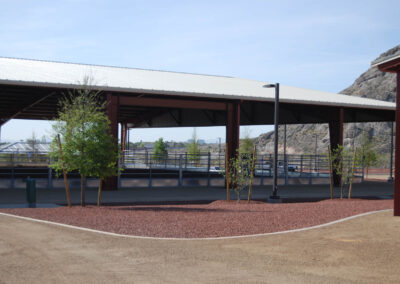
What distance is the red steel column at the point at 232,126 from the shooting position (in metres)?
25.6

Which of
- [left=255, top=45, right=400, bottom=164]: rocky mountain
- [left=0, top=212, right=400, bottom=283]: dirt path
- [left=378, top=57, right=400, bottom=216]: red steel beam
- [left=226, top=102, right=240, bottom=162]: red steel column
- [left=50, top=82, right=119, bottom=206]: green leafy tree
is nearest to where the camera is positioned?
[left=0, top=212, right=400, bottom=283]: dirt path

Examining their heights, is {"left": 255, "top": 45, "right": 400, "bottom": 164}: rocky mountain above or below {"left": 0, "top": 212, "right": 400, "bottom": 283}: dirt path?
above

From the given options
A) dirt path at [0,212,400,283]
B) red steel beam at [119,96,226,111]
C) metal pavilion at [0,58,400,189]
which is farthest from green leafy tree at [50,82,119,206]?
red steel beam at [119,96,226,111]

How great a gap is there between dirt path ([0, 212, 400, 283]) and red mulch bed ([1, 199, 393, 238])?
3.12ft

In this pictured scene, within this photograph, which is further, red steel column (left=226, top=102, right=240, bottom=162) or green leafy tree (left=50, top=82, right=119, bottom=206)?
red steel column (left=226, top=102, right=240, bottom=162)

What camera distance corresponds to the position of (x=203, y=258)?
8219mm

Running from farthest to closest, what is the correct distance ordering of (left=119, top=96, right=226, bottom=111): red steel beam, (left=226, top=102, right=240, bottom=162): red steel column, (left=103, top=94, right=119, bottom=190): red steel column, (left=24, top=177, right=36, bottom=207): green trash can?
(left=226, top=102, right=240, bottom=162): red steel column → (left=119, top=96, right=226, bottom=111): red steel beam → (left=103, top=94, right=119, bottom=190): red steel column → (left=24, top=177, right=36, bottom=207): green trash can

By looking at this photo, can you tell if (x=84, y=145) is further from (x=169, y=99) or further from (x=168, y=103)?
(x=169, y=99)

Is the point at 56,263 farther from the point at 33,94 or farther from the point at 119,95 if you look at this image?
the point at 33,94

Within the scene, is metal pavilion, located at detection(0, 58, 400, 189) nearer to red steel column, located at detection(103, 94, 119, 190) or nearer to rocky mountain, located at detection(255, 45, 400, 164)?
red steel column, located at detection(103, 94, 119, 190)

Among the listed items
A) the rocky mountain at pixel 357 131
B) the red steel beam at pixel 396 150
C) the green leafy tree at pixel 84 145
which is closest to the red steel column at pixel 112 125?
the green leafy tree at pixel 84 145

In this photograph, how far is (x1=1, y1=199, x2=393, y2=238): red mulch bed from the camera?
11.0m

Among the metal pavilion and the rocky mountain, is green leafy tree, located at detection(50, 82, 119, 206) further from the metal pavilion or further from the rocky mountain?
the rocky mountain

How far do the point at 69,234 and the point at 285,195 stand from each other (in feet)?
49.3
